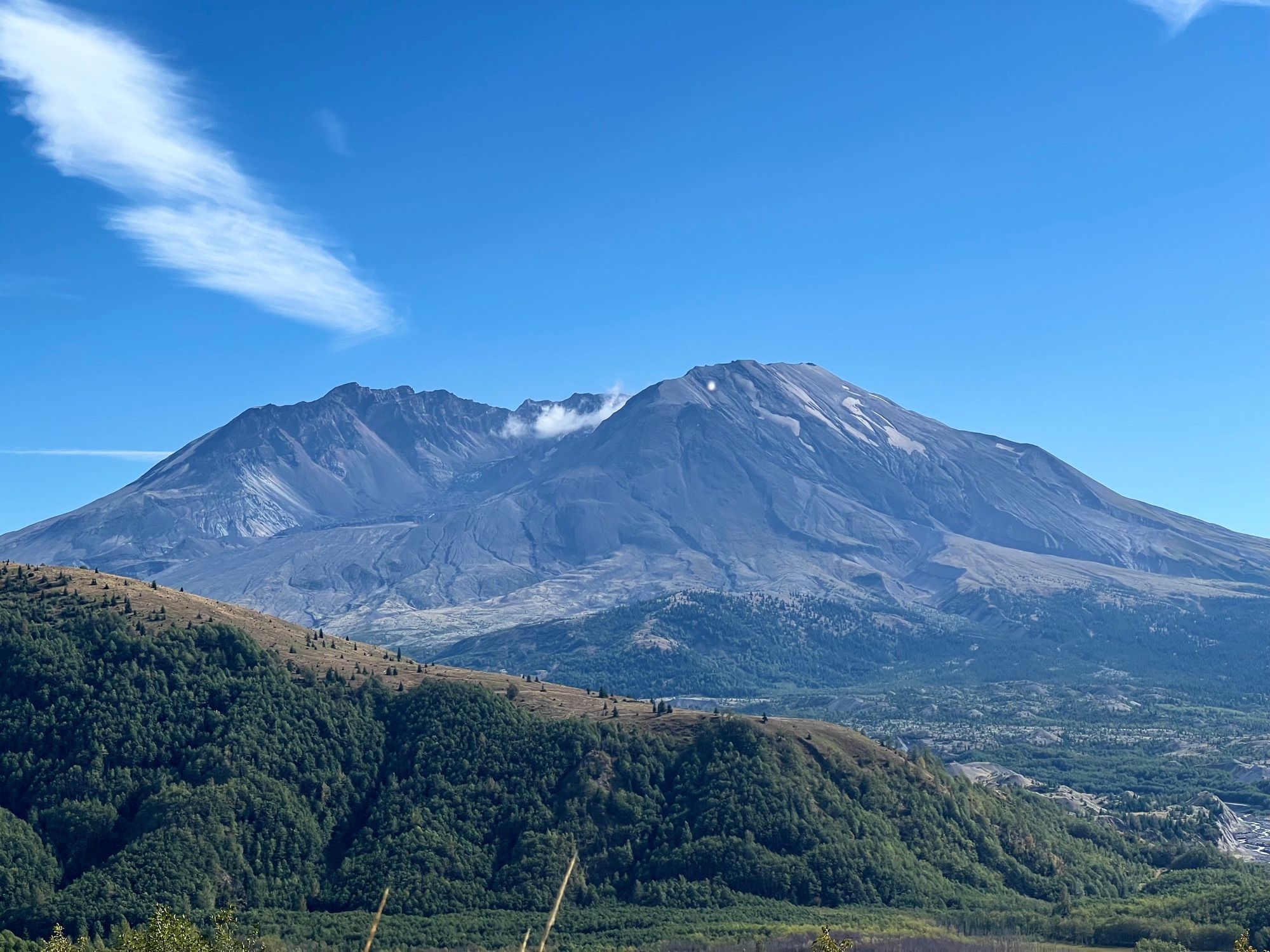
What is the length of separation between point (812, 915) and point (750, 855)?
529 inches

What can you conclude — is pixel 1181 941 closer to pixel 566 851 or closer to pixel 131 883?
pixel 566 851

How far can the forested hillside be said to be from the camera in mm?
148875

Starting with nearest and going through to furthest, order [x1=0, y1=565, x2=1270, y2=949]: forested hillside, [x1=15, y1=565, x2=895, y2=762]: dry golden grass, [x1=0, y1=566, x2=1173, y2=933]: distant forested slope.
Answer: [x1=0, y1=565, x2=1270, y2=949]: forested hillside
[x1=0, y1=566, x2=1173, y2=933]: distant forested slope
[x1=15, y1=565, x2=895, y2=762]: dry golden grass

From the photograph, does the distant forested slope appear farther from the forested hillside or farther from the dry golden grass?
the dry golden grass

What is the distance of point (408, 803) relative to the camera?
16738 centimetres

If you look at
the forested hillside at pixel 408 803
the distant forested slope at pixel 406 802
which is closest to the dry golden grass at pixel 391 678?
the forested hillside at pixel 408 803

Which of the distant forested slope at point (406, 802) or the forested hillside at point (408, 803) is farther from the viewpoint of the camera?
the distant forested slope at point (406, 802)

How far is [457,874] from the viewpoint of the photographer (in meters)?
157

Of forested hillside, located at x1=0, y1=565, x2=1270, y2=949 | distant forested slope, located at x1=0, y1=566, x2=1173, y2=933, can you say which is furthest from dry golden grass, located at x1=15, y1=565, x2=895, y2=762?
distant forested slope, located at x1=0, y1=566, x2=1173, y2=933

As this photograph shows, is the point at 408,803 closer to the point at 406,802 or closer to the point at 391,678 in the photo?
the point at 406,802

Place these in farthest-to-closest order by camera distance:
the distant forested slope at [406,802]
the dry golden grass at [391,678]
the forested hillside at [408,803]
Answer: the dry golden grass at [391,678] < the distant forested slope at [406,802] < the forested hillside at [408,803]

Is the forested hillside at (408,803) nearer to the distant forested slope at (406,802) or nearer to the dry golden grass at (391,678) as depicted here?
the distant forested slope at (406,802)

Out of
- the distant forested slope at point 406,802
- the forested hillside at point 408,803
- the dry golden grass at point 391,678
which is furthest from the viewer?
the dry golden grass at point 391,678

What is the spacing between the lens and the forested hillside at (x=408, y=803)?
148875 millimetres
